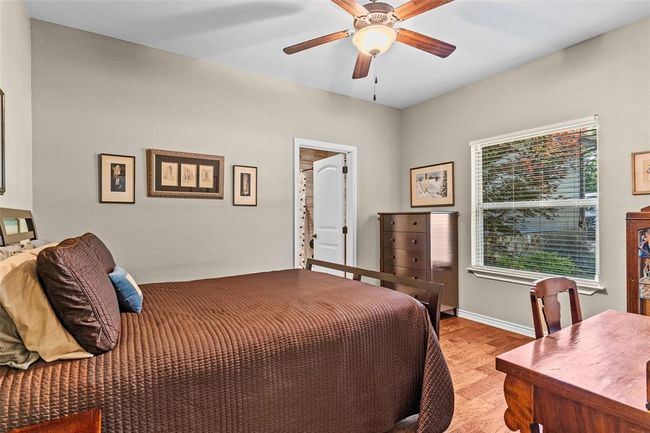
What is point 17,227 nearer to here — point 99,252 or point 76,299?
point 99,252

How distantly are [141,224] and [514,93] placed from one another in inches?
148

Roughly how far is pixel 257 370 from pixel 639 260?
8.16 ft

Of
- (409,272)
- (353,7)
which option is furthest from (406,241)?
(353,7)

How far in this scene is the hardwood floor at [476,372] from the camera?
6.23 ft

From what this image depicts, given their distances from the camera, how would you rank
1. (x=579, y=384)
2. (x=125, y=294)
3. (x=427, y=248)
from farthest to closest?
(x=427, y=248)
(x=125, y=294)
(x=579, y=384)

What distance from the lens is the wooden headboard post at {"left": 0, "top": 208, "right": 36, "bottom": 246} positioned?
5.50 feet

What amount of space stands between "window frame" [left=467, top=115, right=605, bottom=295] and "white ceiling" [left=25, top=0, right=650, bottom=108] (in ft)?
2.25

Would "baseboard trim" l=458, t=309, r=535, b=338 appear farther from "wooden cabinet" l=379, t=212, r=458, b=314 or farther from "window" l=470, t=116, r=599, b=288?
"window" l=470, t=116, r=599, b=288

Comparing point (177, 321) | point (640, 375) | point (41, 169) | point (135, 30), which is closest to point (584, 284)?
point (640, 375)

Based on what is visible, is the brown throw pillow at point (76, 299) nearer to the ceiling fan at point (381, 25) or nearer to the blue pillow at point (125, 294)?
the blue pillow at point (125, 294)

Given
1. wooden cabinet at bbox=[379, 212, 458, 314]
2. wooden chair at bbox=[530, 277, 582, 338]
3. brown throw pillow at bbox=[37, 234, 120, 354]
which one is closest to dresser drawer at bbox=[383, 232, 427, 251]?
wooden cabinet at bbox=[379, 212, 458, 314]

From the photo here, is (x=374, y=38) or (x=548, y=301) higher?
(x=374, y=38)

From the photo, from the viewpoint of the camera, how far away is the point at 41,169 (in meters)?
2.53

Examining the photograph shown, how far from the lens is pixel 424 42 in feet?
7.16
